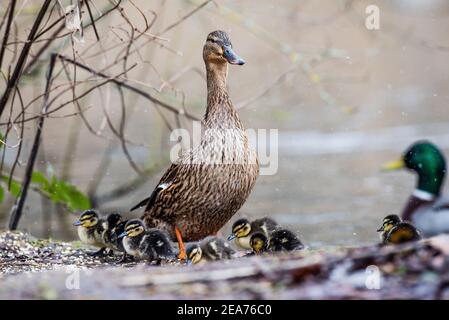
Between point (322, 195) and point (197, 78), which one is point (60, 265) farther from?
point (197, 78)

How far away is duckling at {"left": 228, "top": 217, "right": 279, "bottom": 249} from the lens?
538 centimetres

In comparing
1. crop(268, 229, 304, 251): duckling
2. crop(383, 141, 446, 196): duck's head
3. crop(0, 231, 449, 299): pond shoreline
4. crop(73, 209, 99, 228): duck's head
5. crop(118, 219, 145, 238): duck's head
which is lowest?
crop(0, 231, 449, 299): pond shoreline

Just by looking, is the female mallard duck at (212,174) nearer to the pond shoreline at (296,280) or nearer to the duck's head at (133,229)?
the duck's head at (133,229)

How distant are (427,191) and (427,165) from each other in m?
0.41

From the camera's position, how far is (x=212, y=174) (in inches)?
198

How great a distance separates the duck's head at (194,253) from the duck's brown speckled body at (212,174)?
0.90 feet

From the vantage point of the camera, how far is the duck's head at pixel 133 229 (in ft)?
16.4

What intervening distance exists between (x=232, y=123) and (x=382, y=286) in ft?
7.01

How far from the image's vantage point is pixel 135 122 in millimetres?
10211

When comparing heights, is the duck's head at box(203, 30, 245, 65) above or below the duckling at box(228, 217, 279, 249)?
above

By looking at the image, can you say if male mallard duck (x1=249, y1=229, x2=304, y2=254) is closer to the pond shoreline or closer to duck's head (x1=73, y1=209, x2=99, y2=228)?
duck's head (x1=73, y1=209, x2=99, y2=228)

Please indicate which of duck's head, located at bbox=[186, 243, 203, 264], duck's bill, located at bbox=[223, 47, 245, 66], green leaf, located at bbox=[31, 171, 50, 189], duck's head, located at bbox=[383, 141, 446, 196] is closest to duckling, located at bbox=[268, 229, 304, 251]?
duck's head, located at bbox=[186, 243, 203, 264]

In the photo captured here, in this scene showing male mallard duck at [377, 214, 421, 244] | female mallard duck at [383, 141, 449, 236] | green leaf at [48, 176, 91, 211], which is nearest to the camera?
male mallard duck at [377, 214, 421, 244]
